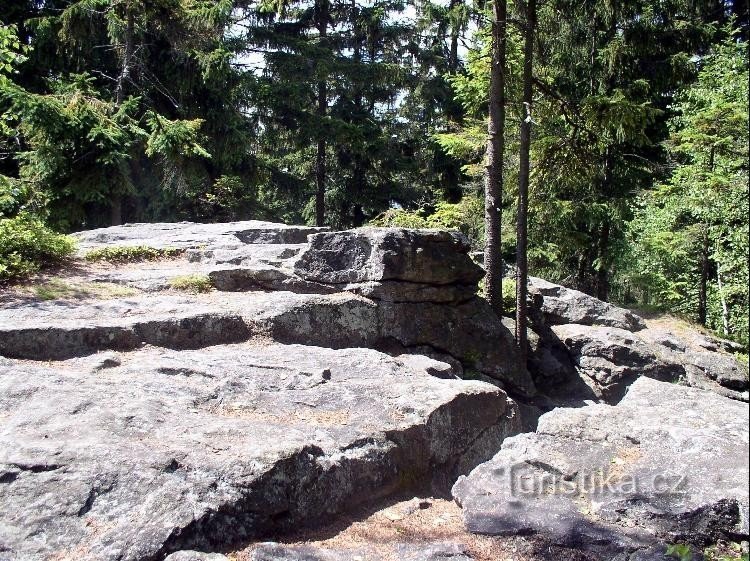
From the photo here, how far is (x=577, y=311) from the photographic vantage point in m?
14.2

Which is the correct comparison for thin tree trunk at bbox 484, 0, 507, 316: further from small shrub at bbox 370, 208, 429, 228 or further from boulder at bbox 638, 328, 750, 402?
boulder at bbox 638, 328, 750, 402

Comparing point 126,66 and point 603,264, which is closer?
point 126,66

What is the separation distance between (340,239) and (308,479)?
577cm

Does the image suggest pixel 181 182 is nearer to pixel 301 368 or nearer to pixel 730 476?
pixel 301 368

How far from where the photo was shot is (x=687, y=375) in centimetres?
1225

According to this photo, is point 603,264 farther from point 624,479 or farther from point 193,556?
point 193,556

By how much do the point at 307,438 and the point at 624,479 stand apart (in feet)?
9.02

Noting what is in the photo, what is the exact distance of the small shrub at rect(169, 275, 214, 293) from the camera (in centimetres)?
940

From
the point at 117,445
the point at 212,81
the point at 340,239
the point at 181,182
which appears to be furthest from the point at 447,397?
the point at 212,81

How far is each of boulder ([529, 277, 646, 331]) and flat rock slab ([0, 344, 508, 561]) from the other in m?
7.41

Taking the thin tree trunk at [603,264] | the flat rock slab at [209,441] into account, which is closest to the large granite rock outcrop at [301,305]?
the flat rock slab at [209,441]

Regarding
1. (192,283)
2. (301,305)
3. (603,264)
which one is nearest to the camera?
(301,305)

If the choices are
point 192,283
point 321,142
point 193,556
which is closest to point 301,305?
point 192,283

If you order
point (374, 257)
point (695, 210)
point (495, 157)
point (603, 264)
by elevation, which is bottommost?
point (603, 264)
